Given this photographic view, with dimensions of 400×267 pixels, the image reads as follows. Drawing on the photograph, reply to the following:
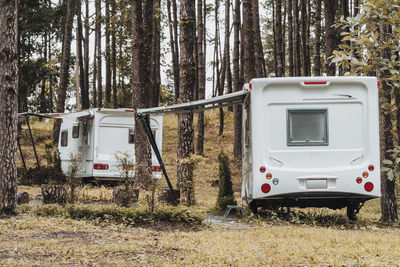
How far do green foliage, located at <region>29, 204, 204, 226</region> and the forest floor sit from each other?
16 centimetres

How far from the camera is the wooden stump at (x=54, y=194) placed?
12.2 metres

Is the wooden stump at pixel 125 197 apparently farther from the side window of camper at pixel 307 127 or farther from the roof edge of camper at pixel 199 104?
the side window of camper at pixel 307 127

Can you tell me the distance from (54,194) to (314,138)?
5.69 meters

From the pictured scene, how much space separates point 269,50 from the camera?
2126 inches

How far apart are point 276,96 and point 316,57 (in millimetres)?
10860

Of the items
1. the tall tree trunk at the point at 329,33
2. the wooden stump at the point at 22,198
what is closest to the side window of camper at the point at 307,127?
the tall tree trunk at the point at 329,33

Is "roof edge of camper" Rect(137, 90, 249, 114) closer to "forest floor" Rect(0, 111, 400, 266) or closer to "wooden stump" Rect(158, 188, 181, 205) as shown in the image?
"wooden stump" Rect(158, 188, 181, 205)

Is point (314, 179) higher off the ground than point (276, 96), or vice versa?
point (276, 96)

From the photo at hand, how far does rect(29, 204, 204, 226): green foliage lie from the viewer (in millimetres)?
9352

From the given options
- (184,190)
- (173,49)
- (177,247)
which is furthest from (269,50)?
(177,247)

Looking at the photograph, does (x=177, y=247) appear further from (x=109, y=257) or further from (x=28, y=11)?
(x=28, y=11)

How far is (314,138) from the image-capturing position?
10070 millimetres

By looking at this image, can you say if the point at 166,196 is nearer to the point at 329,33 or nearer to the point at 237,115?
the point at 329,33

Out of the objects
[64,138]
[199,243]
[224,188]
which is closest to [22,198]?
[224,188]
